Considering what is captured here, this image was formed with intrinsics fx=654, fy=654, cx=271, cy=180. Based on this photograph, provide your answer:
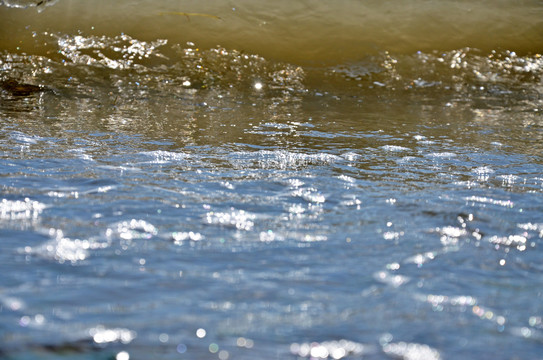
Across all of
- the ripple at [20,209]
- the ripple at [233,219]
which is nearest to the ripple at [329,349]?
the ripple at [233,219]

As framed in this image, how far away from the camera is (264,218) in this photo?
5.55 feet

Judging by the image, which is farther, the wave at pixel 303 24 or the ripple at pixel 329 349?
the wave at pixel 303 24

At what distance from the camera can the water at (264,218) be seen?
→ 108 cm

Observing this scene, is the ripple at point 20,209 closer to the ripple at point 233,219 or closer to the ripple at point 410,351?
the ripple at point 233,219

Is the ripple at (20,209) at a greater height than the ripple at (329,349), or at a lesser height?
greater

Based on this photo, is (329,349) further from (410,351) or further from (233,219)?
(233,219)

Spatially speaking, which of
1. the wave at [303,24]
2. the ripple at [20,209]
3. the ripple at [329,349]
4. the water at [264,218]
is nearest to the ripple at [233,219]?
the water at [264,218]

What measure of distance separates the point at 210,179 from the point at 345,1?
381 cm

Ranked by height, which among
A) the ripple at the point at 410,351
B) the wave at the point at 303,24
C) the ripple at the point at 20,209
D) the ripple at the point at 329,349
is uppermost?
the wave at the point at 303,24

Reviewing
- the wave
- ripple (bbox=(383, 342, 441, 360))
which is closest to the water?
ripple (bbox=(383, 342, 441, 360))

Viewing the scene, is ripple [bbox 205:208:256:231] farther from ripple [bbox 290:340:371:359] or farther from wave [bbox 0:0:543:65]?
wave [bbox 0:0:543:65]

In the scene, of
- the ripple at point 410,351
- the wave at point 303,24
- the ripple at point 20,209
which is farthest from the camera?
the wave at point 303,24

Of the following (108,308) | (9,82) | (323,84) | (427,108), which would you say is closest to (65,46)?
(9,82)

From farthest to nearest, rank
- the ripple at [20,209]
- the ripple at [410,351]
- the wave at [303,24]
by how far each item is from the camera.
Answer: the wave at [303,24] < the ripple at [20,209] < the ripple at [410,351]
